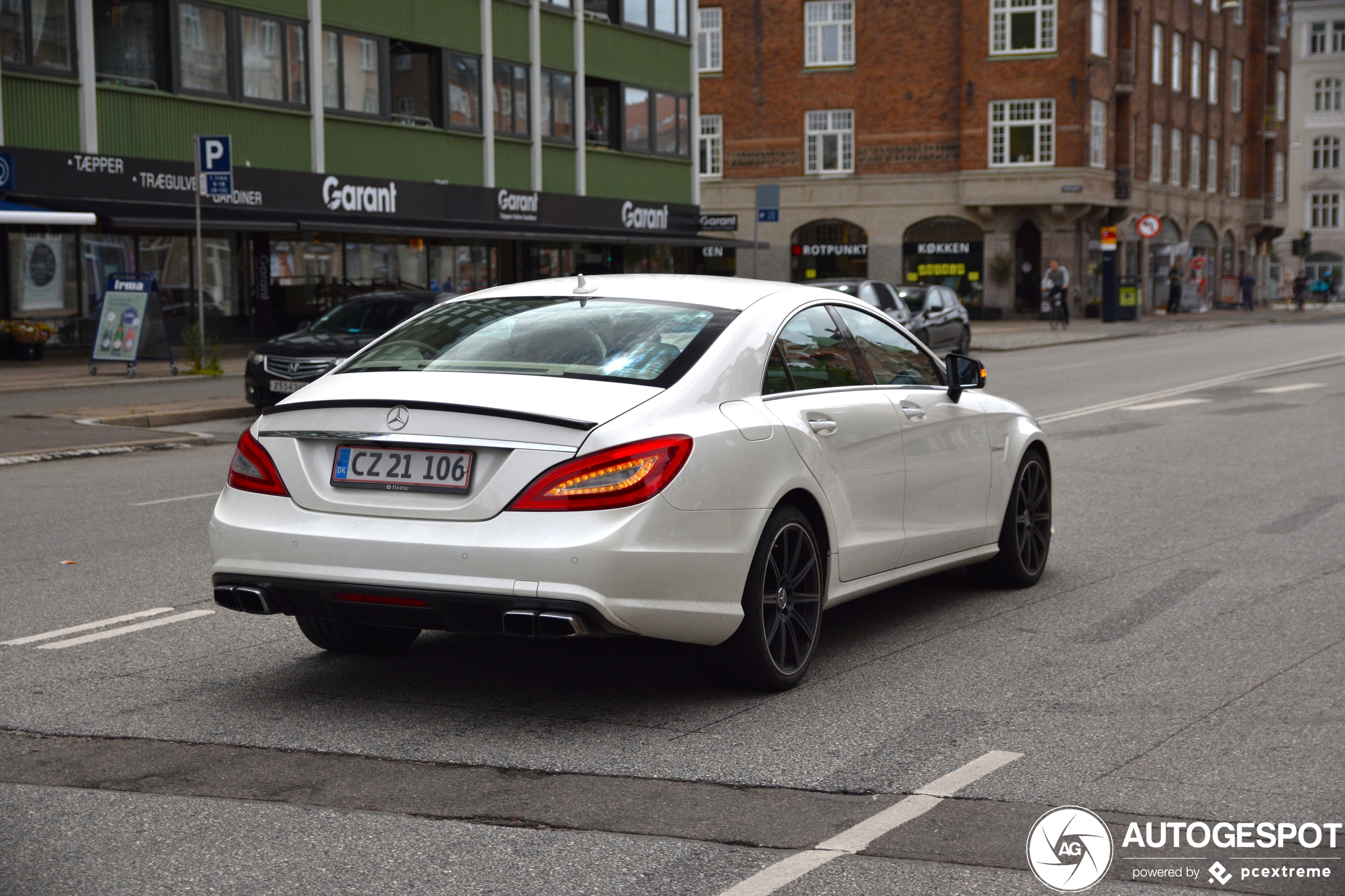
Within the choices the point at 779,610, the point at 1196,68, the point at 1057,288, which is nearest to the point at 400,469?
the point at 779,610

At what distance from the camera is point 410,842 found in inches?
163

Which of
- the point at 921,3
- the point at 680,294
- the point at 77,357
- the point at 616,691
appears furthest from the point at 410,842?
the point at 921,3

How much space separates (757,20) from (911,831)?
5638cm

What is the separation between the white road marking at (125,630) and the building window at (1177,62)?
6163 centimetres

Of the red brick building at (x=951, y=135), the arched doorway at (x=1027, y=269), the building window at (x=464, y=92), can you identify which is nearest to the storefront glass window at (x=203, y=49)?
the building window at (x=464, y=92)

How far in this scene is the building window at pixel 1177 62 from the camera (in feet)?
207

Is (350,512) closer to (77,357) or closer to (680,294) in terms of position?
(680,294)

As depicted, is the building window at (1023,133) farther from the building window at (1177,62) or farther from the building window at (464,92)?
the building window at (464,92)

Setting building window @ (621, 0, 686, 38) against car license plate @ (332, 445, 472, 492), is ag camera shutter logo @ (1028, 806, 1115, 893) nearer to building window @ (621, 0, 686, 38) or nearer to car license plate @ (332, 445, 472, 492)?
car license plate @ (332, 445, 472, 492)

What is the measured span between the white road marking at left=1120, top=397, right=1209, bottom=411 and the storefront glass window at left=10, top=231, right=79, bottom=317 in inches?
715

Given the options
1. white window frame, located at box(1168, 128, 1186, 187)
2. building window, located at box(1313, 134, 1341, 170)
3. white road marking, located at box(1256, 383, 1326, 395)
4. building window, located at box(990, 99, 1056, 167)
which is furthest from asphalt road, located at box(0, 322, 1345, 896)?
building window, located at box(1313, 134, 1341, 170)

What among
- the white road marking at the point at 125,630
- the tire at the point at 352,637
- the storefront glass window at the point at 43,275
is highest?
the storefront glass window at the point at 43,275

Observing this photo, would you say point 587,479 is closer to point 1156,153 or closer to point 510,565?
point 510,565

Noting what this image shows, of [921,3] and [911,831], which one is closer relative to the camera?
[911,831]
